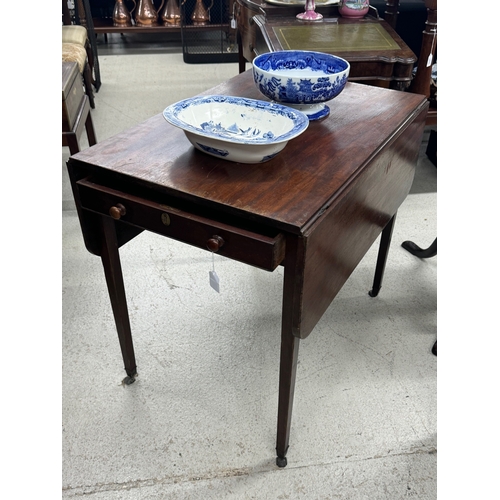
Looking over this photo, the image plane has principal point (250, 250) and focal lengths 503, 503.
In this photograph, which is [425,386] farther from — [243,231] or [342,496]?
[243,231]

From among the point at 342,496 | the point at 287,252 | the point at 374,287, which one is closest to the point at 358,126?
the point at 287,252

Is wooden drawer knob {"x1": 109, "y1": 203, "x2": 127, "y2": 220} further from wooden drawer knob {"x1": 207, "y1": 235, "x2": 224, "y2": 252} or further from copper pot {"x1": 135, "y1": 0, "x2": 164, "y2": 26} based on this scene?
copper pot {"x1": 135, "y1": 0, "x2": 164, "y2": 26}

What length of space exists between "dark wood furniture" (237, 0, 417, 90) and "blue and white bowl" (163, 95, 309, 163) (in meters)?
1.04

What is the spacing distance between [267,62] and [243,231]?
60 cm

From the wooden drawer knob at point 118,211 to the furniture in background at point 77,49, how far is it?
6.14 feet

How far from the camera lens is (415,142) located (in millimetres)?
1332

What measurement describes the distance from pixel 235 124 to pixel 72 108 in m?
1.17

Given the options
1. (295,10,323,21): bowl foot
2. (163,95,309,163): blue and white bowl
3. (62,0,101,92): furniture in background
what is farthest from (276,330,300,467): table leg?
(62,0,101,92): furniture in background

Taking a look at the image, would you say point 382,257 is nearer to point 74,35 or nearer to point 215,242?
point 215,242

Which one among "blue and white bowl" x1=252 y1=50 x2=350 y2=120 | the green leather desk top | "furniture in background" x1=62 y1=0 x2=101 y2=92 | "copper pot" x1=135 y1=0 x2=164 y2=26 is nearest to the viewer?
"blue and white bowl" x1=252 y1=50 x2=350 y2=120

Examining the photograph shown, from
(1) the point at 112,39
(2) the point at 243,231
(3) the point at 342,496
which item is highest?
(2) the point at 243,231

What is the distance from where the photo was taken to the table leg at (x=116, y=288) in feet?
3.71

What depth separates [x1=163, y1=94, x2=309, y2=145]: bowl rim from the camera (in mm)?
906

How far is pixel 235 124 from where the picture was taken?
1042mm
